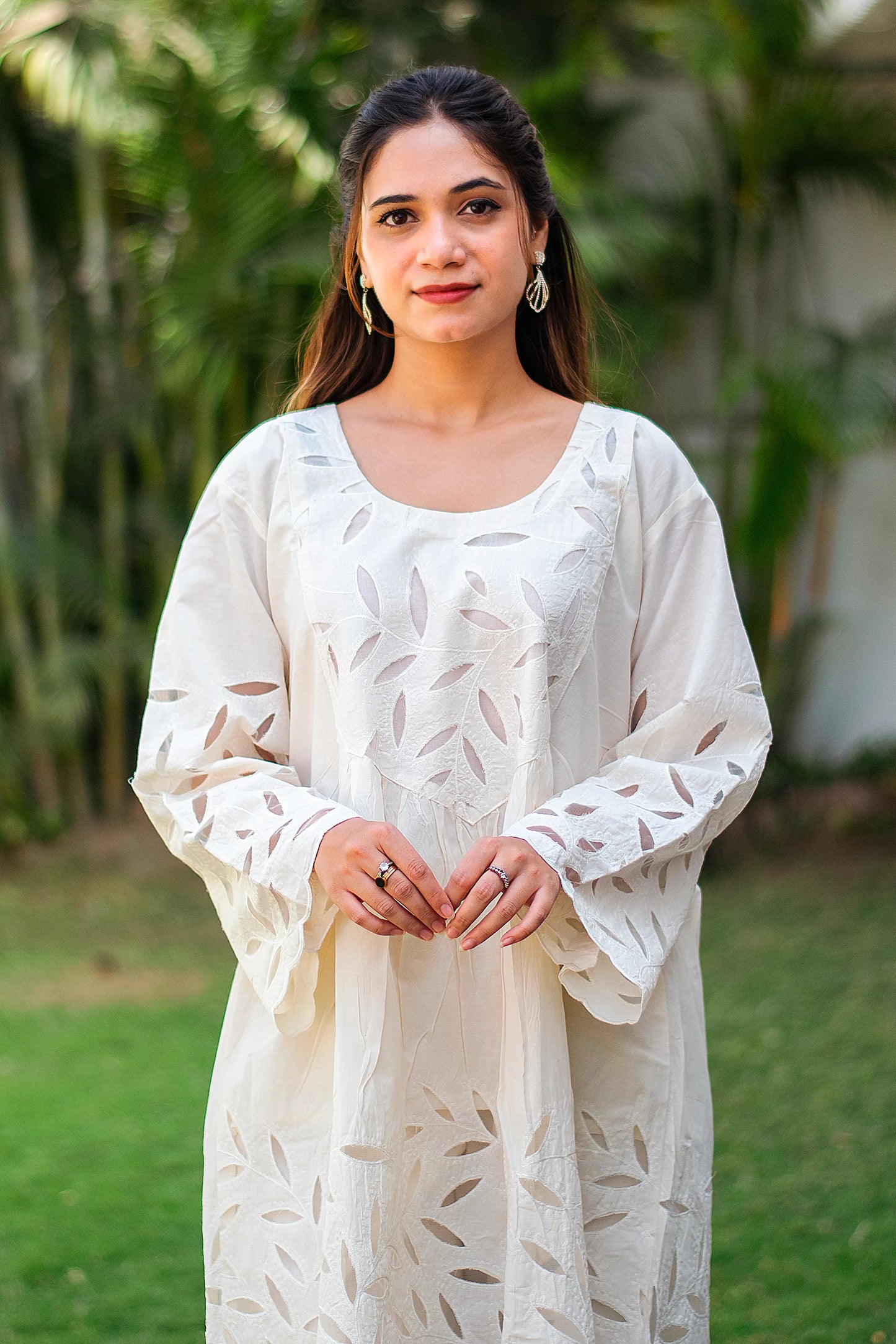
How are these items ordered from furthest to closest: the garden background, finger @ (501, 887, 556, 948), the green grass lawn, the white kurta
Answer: the garden background < the green grass lawn < the white kurta < finger @ (501, 887, 556, 948)

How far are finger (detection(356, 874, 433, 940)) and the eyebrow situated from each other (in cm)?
79

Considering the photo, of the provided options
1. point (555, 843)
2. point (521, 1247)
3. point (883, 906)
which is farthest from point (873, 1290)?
point (883, 906)

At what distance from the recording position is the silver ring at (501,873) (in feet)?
4.93

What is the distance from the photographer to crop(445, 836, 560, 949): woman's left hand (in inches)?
58.6

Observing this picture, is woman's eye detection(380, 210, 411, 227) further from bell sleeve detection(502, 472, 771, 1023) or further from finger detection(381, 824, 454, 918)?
finger detection(381, 824, 454, 918)

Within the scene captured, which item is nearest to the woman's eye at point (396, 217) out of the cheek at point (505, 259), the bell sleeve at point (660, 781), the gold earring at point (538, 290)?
the cheek at point (505, 259)

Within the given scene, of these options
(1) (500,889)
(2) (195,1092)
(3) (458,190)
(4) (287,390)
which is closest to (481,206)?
(3) (458,190)

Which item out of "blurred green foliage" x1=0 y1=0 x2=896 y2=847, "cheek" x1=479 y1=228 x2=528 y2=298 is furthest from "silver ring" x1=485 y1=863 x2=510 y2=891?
"blurred green foliage" x1=0 y1=0 x2=896 y2=847

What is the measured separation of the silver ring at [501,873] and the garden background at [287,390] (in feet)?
7.26

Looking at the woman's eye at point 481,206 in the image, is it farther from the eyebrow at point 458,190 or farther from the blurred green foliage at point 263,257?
the blurred green foliage at point 263,257

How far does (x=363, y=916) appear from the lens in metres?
1.51

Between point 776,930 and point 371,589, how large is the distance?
3.63 m

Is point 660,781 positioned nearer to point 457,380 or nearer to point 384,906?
point 384,906

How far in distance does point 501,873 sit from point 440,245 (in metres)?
0.72
